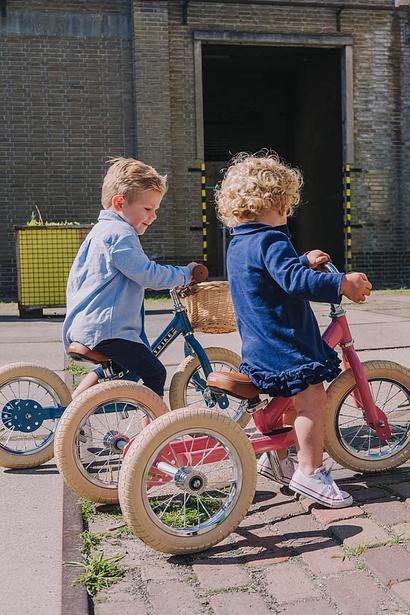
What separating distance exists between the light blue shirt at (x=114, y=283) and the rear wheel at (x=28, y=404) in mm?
425

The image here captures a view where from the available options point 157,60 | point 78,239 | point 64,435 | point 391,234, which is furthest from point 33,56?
point 64,435

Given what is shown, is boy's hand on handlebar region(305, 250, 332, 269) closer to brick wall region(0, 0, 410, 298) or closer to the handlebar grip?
the handlebar grip

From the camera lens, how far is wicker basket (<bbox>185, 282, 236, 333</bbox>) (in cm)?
377

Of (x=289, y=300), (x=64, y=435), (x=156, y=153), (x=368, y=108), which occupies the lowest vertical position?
(x=64, y=435)

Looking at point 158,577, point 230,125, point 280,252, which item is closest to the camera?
point 158,577

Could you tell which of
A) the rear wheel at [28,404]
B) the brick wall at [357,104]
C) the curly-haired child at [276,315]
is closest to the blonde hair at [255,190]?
the curly-haired child at [276,315]

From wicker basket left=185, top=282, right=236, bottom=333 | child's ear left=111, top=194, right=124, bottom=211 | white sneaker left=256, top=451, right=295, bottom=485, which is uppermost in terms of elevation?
child's ear left=111, top=194, right=124, bottom=211

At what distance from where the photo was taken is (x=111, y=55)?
14.7 metres

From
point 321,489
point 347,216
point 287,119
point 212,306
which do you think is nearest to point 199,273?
point 212,306

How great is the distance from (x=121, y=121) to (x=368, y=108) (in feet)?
17.4

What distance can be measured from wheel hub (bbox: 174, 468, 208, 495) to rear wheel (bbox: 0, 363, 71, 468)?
112cm

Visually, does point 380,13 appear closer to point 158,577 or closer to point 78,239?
point 78,239

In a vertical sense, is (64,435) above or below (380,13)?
below

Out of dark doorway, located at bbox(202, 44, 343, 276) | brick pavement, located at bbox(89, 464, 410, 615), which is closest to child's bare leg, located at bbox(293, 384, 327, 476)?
brick pavement, located at bbox(89, 464, 410, 615)
